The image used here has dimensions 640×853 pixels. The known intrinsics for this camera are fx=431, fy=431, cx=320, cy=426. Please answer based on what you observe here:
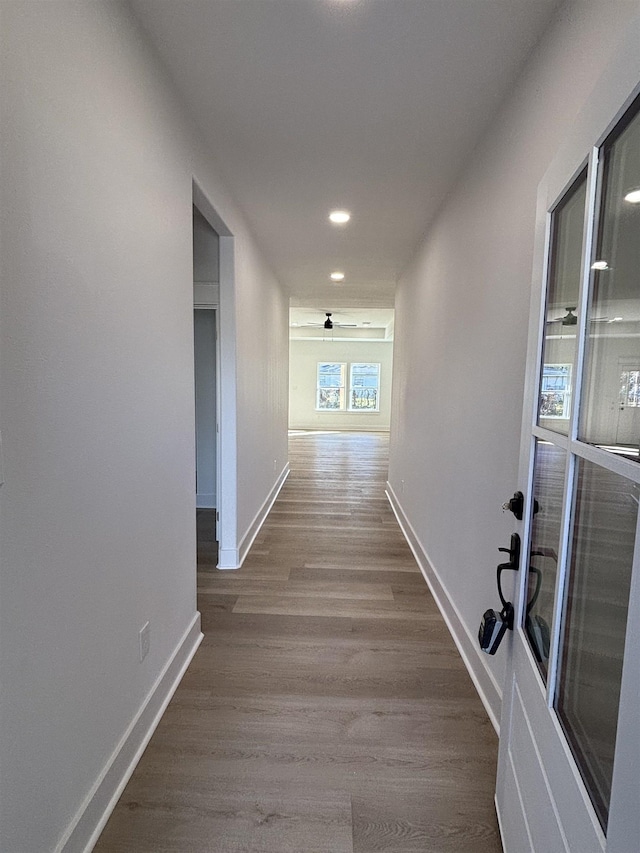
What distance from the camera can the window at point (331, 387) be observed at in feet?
39.8

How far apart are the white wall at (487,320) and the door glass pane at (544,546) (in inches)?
18.2

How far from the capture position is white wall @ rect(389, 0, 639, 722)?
134cm

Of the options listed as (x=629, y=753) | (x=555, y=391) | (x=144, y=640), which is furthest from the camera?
(x=144, y=640)

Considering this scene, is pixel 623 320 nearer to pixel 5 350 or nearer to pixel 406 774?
pixel 5 350

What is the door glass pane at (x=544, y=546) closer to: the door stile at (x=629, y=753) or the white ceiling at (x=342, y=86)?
the door stile at (x=629, y=753)

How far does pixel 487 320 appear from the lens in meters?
1.96

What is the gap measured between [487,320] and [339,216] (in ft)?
5.66

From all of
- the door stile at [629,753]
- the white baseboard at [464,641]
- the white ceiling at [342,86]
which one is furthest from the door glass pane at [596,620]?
the white ceiling at [342,86]

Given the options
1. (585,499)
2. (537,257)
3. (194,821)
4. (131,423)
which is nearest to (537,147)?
(537,257)

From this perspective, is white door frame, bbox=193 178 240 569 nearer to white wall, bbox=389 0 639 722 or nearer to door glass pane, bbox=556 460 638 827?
white wall, bbox=389 0 639 722

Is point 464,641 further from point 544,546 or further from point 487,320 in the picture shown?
point 487,320

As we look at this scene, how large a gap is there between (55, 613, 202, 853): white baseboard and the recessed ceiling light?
9.37 ft

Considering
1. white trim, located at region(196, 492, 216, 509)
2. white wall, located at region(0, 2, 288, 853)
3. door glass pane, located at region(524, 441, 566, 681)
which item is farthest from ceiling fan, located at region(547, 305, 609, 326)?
white trim, located at region(196, 492, 216, 509)

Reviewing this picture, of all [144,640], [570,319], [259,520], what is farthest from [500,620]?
[259,520]
